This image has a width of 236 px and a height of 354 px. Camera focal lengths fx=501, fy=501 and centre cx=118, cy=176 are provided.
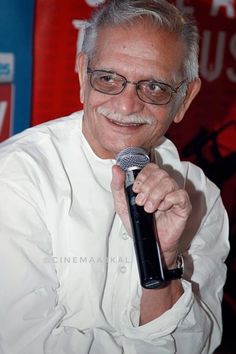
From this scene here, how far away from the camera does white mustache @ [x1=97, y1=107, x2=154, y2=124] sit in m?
1.25

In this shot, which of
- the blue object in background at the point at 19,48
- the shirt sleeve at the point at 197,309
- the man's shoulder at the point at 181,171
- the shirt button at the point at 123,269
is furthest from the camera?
the blue object in background at the point at 19,48

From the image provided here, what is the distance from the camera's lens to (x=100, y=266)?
4.33 feet

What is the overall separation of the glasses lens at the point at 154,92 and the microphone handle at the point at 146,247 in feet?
1.18

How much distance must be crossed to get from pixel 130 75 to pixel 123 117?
110mm

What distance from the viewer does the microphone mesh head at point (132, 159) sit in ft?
3.50

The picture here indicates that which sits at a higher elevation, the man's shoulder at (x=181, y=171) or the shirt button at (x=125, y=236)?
the man's shoulder at (x=181, y=171)

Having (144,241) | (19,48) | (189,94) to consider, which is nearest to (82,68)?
(189,94)

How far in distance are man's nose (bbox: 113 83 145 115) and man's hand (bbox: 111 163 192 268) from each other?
223 mm

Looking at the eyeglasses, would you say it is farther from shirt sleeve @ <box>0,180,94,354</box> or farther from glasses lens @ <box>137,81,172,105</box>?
shirt sleeve @ <box>0,180,94,354</box>

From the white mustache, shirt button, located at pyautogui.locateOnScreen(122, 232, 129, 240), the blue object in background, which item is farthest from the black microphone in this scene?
the blue object in background

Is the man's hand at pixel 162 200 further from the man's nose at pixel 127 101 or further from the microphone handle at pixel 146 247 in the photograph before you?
the man's nose at pixel 127 101

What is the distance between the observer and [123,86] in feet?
4.15

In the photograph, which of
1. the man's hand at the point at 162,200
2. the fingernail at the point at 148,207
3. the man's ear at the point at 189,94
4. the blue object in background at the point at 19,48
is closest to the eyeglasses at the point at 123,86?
the man's ear at the point at 189,94

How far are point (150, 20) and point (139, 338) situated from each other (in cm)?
80
